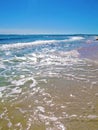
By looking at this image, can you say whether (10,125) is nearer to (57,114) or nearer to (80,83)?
Result: (57,114)

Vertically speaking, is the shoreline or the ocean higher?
the ocean

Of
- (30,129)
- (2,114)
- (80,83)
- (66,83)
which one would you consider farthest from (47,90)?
(30,129)

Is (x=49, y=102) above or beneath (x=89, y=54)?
above

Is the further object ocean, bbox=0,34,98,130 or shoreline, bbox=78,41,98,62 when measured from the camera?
shoreline, bbox=78,41,98,62

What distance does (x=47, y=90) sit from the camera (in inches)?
254

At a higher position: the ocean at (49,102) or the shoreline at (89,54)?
the ocean at (49,102)

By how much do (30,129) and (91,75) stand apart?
5.36 metres

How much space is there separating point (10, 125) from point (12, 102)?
138cm

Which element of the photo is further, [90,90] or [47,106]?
[90,90]

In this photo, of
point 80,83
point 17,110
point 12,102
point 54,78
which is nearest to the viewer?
point 17,110

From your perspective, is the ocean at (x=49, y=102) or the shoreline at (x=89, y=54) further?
the shoreline at (x=89, y=54)

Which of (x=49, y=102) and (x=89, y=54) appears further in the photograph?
(x=89, y=54)

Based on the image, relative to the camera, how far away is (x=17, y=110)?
4.87 meters

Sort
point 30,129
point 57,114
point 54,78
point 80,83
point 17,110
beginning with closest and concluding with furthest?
point 30,129 → point 57,114 → point 17,110 → point 80,83 → point 54,78
